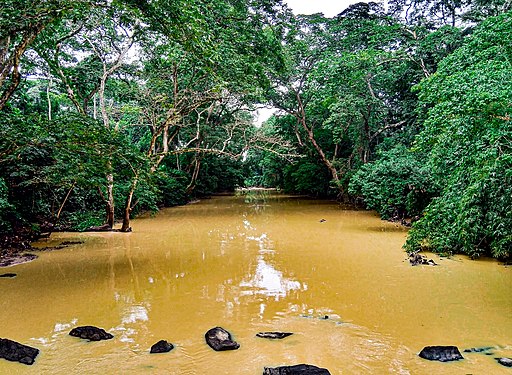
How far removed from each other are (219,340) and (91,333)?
4.28ft

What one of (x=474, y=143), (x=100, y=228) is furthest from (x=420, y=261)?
(x=100, y=228)

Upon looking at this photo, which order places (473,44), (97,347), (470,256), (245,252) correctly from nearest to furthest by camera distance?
(97,347) < (473,44) < (470,256) < (245,252)

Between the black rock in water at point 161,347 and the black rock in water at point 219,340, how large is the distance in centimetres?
36

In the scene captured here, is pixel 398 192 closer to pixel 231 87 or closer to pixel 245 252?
pixel 245 252

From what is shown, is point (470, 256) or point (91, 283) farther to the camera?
point (470, 256)

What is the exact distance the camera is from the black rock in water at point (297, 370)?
10.1 ft

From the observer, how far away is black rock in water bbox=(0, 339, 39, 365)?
3.41m

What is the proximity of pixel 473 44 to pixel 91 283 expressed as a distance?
725cm

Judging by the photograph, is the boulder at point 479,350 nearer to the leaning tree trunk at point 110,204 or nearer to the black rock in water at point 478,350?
the black rock in water at point 478,350

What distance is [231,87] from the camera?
499 inches

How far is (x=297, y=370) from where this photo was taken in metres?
3.11

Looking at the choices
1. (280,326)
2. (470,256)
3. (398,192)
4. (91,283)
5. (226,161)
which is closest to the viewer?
(280,326)

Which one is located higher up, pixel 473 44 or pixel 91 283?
pixel 473 44

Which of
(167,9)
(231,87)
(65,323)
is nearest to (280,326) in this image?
(65,323)
